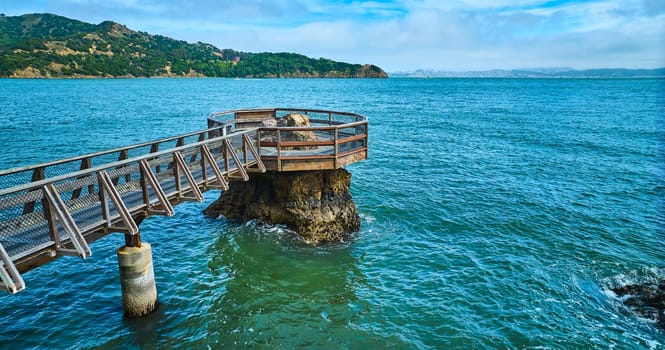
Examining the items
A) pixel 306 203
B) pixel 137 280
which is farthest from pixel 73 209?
pixel 306 203

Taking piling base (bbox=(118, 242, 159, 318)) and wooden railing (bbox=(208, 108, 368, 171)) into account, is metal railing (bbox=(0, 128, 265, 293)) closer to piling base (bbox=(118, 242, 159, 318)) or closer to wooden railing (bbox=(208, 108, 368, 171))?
piling base (bbox=(118, 242, 159, 318))

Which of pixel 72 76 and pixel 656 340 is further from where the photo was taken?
pixel 72 76

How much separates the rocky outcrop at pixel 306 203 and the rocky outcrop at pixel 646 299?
9253 mm

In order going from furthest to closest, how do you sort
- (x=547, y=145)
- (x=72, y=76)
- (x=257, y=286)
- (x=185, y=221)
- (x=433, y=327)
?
(x=72, y=76), (x=547, y=145), (x=185, y=221), (x=257, y=286), (x=433, y=327)

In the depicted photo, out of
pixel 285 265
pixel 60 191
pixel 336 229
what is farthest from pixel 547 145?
pixel 60 191

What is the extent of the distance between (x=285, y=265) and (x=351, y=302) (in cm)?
287

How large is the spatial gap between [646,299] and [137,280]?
1445 centimetres

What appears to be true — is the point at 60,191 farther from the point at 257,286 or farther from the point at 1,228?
the point at 257,286

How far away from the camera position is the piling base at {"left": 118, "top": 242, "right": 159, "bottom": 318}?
33.3ft

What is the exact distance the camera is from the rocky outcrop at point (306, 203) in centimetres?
1598

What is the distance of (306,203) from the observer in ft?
53.0

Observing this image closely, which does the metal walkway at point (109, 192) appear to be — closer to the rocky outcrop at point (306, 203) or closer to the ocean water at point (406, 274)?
the rocky outcrop at point (306, 203)

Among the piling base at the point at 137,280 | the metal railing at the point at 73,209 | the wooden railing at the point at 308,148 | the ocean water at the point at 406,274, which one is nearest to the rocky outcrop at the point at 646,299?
the ocean water at the point at 406,274

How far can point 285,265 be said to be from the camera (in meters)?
14.1
